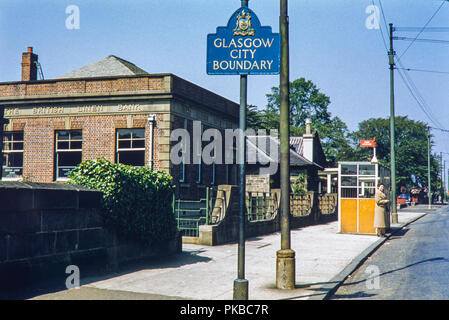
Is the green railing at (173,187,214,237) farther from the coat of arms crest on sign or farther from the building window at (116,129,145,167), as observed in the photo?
the coat of arms crest on sign

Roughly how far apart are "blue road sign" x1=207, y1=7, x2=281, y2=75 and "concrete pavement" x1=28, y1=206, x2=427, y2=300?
349 cm

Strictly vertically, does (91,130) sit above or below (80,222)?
above

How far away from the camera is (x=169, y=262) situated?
10922mm

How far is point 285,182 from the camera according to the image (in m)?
8.17

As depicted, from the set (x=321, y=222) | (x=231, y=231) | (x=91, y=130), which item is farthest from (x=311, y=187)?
(x=231, y=231)

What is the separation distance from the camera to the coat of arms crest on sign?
6.68m

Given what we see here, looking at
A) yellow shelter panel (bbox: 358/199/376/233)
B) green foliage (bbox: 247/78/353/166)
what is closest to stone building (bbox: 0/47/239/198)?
yellow shelter panel (bbox: 358/199/376/233)

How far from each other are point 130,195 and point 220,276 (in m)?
2.51

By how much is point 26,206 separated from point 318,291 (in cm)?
504

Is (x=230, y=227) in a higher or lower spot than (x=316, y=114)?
lower

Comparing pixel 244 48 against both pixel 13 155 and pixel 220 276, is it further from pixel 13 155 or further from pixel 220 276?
pixel 13 155

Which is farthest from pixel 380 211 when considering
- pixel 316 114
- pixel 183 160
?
pixel 316 114
